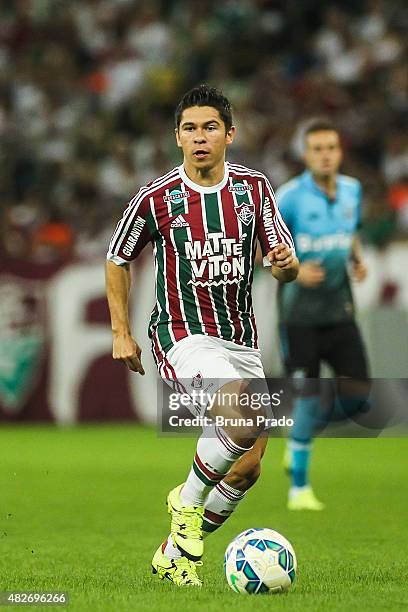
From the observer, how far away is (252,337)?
571 cm

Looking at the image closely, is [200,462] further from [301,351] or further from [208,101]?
[301,351]

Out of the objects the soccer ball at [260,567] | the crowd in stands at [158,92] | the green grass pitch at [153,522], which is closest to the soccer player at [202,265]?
the soccer ball at [260,567]

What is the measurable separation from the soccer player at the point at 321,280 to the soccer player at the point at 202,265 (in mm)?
2745

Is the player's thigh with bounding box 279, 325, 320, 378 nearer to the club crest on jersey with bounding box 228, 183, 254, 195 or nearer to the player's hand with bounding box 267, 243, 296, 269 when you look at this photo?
the club crest on jersey with bounding box 228, 183, 254, 195

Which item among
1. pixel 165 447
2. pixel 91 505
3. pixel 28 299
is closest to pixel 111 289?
pixel 91 505

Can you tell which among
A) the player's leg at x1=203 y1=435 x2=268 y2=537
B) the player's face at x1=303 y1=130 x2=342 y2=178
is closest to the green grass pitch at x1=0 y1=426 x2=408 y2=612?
the player's leg at x1=203 y1=435 x2=268 y2=537

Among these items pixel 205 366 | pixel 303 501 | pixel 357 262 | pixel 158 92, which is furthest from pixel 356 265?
pixel 158 92

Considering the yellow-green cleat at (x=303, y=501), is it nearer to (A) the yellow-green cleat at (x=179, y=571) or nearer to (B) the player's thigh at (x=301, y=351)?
(B) the player's thigh at (x=301, y=351)

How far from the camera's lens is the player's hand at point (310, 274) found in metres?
7.95

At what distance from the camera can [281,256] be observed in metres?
5.37

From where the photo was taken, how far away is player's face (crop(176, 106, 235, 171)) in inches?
217

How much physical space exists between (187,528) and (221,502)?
324 millimetres

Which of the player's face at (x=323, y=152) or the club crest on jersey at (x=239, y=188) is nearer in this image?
the club crest on jersey at (x=239, y=188)

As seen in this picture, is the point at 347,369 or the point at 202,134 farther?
the point at 347,369
